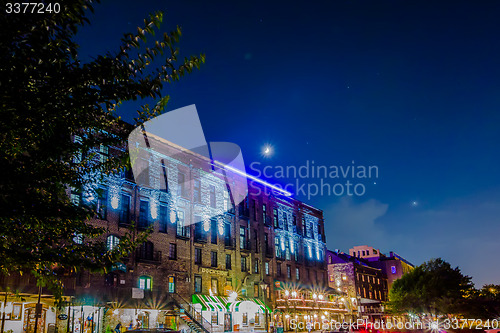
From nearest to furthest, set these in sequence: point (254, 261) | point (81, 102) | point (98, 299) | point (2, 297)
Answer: point (81, 102) < point (2, 297) < point (98, 299) < point (254, 261)

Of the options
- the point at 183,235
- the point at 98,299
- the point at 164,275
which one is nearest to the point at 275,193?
the point at 183,235

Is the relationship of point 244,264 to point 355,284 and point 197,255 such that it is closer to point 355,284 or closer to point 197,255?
point 197,255

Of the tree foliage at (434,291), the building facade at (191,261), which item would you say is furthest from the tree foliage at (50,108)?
the tree foliage at (434,291)

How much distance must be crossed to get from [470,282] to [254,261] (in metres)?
31.3

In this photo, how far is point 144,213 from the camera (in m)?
34.1

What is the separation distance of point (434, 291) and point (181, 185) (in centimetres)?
3494

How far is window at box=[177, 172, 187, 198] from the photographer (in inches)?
1490

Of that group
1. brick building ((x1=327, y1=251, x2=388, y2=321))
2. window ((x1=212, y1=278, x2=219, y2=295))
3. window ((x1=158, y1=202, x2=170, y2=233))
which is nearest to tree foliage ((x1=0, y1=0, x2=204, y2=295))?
window ((x1=158, y1=202, x2=170, y2=233))

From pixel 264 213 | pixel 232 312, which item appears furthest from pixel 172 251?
pixel 264 213

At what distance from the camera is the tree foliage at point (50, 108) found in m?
6.02

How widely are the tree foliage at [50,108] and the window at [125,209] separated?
77.8ft

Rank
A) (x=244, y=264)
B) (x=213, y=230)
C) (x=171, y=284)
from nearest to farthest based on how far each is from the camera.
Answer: (x=171, y=284) → (x=213, y=230) → (x=244, y=264)

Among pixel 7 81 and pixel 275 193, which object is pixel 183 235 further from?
pixel 7 81

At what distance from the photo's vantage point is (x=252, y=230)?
153 feet
